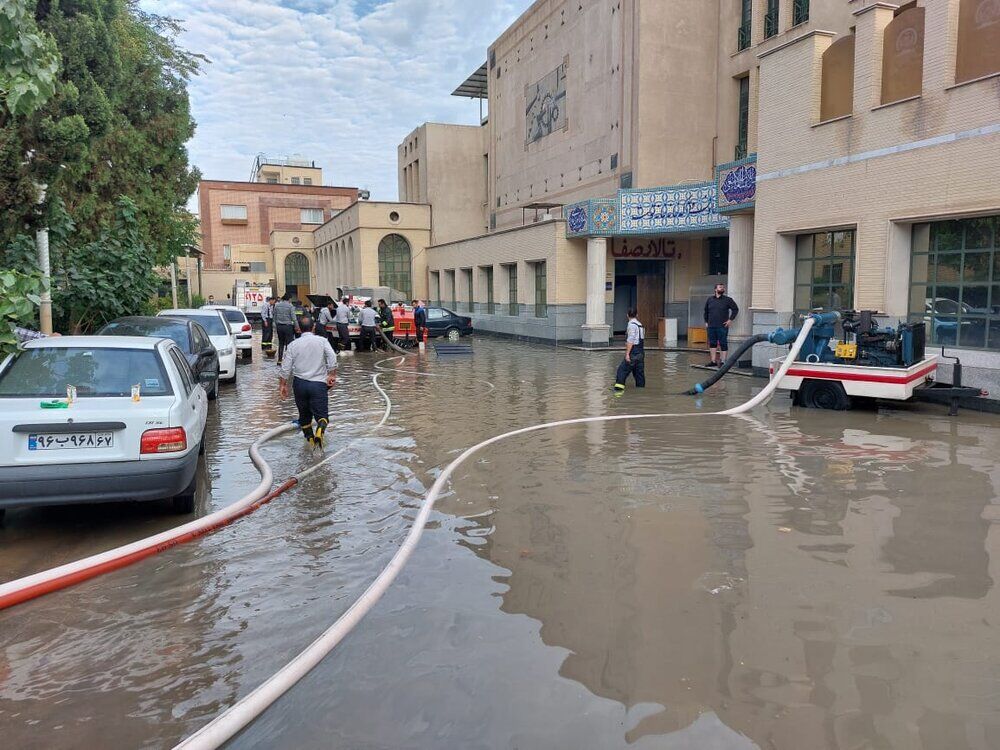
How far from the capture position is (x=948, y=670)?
370 cm

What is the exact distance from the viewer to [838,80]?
543 inches

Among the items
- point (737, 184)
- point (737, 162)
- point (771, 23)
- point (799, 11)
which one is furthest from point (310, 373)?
point (771, 23)

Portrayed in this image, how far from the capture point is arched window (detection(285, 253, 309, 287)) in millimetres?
58656

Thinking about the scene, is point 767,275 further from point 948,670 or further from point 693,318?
point 948,670

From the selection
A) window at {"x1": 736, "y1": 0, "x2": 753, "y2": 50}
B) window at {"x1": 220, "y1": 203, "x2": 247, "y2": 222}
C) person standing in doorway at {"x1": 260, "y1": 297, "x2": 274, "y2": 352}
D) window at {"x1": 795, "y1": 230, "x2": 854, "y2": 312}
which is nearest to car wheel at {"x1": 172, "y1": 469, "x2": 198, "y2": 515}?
window at {"x1": 795, "y1": 230, "x2": 854, "y2": 312}

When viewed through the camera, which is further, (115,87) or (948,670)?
(115,87)

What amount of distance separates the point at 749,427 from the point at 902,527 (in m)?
4.44

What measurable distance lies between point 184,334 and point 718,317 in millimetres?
11359

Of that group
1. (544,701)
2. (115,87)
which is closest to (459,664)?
(544,701)

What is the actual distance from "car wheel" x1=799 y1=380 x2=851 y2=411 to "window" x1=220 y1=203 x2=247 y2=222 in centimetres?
6080

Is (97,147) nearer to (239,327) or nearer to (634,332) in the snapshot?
(239,327)

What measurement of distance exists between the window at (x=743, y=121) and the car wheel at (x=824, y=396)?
13465 millimetres

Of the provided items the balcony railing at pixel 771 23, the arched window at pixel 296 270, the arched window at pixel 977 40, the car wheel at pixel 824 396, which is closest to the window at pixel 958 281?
the arched window at pixel 977 40

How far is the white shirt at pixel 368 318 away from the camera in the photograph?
75.6ft
